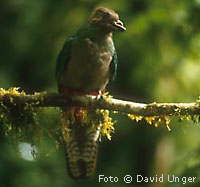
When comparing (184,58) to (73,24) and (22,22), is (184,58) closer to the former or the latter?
(73,24)

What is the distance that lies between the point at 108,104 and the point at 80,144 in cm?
67

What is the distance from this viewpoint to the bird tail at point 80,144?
6.17m

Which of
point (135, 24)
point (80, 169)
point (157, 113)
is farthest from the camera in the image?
point (135, 24)

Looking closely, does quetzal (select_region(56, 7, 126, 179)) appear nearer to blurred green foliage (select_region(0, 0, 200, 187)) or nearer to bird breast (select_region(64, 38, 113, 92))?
bird breast (select_region(64, 38, 113, 92))

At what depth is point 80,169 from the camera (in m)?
6.21

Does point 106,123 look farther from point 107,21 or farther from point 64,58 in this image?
point 107,21

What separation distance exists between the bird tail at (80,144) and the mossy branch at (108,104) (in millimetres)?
381

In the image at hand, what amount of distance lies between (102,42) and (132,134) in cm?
436

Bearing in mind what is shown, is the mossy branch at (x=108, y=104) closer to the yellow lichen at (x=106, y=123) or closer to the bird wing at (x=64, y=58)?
the yellow lichen at (x=106, y=123)

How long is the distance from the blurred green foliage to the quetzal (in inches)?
114

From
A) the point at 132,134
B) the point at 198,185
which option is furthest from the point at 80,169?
the point at 132,134

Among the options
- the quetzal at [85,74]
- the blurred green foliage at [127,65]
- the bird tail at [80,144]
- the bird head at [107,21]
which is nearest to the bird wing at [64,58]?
the quetzal at [85,74]

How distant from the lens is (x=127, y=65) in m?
10.8

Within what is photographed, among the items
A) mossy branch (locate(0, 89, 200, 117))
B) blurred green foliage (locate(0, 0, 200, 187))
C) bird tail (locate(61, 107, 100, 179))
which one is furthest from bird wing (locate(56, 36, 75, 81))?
blurred green foliage (locate(0, 0, 200, 187))
